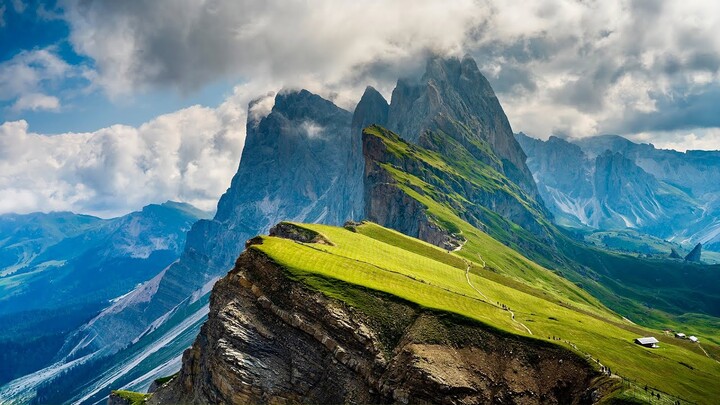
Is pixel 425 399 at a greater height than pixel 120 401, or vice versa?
pixel 425 399

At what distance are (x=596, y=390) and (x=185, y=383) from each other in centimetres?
8925

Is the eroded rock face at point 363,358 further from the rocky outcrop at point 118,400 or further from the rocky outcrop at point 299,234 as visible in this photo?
the rocky outcrop at point 118,400

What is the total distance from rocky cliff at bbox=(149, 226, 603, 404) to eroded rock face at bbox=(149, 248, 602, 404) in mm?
181

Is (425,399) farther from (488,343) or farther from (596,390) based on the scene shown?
(596,390)

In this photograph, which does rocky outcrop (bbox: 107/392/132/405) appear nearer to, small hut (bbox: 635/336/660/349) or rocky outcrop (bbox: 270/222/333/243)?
rocky outcrop (bbox: 270/222/333/243)

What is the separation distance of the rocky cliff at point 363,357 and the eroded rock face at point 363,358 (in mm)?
181

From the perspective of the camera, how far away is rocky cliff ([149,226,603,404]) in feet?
301

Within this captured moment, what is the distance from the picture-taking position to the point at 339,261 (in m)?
129

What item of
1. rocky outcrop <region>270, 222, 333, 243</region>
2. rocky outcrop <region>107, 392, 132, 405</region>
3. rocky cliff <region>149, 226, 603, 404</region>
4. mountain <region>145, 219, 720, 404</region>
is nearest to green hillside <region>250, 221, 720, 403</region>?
mountain <region>145, 219, 720, 404</region>

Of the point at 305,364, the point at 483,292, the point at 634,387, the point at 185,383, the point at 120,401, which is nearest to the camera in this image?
the point at 634,387

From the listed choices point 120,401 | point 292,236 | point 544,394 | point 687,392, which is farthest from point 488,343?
point 120,401

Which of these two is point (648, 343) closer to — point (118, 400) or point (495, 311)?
point (495, 311)

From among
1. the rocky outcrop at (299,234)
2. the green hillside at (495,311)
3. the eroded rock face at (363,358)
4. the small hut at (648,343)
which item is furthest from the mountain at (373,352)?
the rocky outcrop at (299,234)

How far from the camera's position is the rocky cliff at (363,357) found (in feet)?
301
